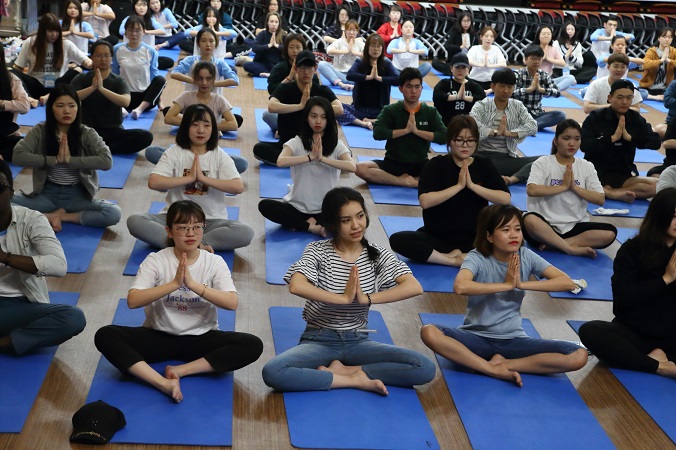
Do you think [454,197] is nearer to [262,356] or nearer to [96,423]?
[262,356]

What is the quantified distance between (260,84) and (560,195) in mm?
5810

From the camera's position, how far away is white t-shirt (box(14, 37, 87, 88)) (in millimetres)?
7762

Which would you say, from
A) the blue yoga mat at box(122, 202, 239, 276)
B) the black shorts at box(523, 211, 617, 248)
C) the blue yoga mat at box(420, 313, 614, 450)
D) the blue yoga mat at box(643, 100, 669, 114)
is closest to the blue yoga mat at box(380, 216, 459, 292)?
the black shorts at box(523, 211, 617, 248)

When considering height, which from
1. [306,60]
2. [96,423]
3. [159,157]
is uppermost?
[306,60]

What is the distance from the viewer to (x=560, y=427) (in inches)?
145

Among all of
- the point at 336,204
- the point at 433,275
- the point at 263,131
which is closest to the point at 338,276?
the point at 336,204

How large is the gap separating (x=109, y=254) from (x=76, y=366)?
4.43 feet

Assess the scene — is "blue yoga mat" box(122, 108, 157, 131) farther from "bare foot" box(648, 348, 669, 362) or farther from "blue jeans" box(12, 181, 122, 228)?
"bare foot" box(648, 348, 669, 362)

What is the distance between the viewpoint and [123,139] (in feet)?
23.2

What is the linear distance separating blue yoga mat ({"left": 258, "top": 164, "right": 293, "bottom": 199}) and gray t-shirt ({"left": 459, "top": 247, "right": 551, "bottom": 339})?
2.62m

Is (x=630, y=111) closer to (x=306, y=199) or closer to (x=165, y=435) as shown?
(x=306, y=199)

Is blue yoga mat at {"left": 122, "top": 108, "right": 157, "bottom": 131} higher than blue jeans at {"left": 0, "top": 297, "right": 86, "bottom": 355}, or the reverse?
blue jeans at {"left": 0, "top": 297, "right": 86, "bottom": 355}

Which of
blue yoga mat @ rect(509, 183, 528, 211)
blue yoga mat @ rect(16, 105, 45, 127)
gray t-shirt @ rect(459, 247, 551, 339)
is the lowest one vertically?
blue yoga mat @ rect(16, 105, 45, 127)

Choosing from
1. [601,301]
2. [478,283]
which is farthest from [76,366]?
[601,301]
